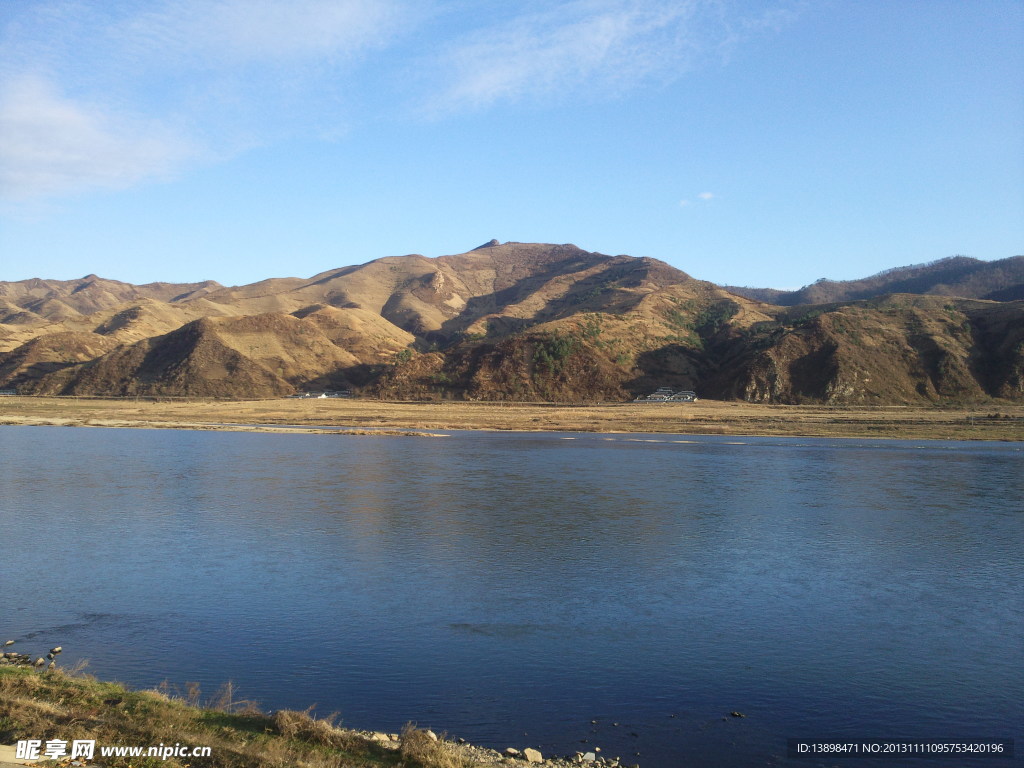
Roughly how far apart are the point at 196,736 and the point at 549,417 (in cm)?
9331

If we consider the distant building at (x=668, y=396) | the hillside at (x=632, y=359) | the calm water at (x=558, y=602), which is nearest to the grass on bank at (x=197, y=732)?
the calm water at (x=558, y=602)

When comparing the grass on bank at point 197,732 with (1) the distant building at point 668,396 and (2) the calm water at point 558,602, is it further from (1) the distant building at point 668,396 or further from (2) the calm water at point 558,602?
(1) the distant building at point 668,396

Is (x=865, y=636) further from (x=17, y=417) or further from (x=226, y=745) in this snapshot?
(x=17, y=417)

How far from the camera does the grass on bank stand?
Answer: 10.9m

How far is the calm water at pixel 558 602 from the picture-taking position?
14.6m

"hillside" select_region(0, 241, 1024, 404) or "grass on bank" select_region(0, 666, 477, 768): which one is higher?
"hillside" select_region(0, 241, 1024, 404)

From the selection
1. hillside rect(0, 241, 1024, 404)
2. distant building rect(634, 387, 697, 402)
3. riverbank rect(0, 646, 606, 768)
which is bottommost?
riverbank rect(0, 646, 606, 768)

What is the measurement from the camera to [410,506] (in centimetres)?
3734


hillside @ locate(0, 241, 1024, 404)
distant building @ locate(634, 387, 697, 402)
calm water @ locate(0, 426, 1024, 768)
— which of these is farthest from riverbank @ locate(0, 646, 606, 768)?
hillside @ locate(0, 241, 1024, 404)

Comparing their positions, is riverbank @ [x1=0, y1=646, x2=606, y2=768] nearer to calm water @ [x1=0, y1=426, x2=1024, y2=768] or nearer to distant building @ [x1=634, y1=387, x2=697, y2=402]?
calm water @ [x1=0, y1=426, x2=1024, y2=768]

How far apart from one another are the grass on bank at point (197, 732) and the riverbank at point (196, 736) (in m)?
0.02

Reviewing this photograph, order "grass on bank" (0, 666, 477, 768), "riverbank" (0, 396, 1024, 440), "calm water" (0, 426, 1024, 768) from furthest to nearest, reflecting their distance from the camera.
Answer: "riverbank" (0, 396, 1024, 440) → "calm water" (0, 426, 1024, 768) → "grass on bank" (0, 666, 477, 768)

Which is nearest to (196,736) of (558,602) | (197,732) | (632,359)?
(197,732)

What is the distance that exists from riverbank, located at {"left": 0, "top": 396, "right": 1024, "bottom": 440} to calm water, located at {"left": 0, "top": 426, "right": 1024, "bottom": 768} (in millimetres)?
43101
